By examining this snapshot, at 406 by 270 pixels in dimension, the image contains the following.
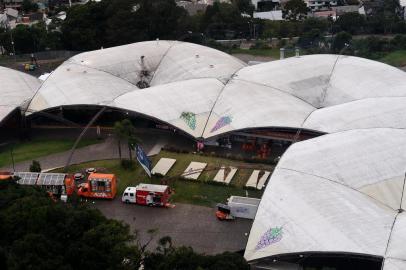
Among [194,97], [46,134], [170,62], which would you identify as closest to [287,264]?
[194,97]

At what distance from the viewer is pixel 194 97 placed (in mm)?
37969

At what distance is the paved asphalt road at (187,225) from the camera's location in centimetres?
2591

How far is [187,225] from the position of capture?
90.6 ft

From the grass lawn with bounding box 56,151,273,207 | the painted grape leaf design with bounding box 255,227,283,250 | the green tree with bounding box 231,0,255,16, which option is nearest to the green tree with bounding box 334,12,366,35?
the green tree with bounding box 231,0,255,16

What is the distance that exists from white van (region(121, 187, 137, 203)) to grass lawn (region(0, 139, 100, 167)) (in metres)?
9.29

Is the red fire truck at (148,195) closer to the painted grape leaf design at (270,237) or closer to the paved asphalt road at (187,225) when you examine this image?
the paved asphalt road at (187,225)

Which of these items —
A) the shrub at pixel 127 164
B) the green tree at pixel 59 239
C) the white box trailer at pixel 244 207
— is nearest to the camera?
the green tree at pixel 59 239

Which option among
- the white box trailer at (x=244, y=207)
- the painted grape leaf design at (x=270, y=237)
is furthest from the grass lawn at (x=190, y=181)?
the painted grape leaf design at (x=270, y=237)

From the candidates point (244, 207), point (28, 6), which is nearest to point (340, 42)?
point (244, 207)

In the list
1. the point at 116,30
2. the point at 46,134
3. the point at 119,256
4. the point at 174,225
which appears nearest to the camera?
the point at 119,256

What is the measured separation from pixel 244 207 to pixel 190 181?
5303 millimetres

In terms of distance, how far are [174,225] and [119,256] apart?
352 inches

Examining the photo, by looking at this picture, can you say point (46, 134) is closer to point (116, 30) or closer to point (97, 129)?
point (97, 129)

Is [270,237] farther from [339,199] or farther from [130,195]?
[130,195]
